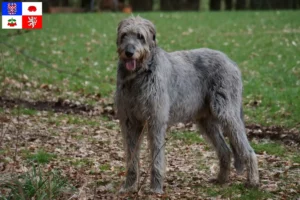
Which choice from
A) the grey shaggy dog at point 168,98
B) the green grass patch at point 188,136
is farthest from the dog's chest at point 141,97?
the green grass patch at point 188,136

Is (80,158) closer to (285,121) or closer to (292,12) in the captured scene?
(285,121)

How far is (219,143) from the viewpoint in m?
7.96

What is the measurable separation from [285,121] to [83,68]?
689 centimetres

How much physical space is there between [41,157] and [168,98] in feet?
7.72

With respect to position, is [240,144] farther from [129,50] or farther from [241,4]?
[241,4]

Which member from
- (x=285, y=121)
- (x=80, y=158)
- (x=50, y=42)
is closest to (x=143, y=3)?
(x=50, y=42)

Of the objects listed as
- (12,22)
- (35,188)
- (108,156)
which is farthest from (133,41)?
(12,22)

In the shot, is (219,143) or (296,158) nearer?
(219,143)

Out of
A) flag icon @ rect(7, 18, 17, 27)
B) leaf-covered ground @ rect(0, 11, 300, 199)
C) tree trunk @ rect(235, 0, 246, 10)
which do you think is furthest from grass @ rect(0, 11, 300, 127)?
tree trunk @ rect(235, 0, 246, 10)

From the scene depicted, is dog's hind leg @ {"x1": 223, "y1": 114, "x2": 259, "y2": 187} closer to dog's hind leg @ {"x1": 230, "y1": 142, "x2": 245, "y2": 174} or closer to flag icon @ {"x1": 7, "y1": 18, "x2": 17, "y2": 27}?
dog's hind leg @ {"x1": 230, "y1": 142, "x2": 245, "y2": 174}

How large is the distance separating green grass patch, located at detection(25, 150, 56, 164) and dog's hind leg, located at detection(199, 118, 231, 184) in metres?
2.19

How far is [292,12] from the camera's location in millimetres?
26875

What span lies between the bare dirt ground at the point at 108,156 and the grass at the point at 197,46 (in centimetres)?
92

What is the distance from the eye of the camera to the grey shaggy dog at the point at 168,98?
6.79m
